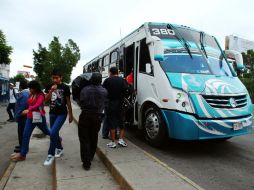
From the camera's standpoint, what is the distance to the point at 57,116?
18.8 feet

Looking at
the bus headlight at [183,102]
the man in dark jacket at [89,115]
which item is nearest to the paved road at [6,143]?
the man in dark jacket at [89,115]

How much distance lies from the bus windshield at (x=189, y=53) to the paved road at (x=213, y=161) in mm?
1638

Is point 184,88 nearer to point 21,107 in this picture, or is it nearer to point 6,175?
point 21,107

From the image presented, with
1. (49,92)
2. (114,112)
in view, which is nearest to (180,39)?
(114,112)

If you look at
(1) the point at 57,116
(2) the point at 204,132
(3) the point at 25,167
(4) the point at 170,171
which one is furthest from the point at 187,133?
(3) the point at 25,167

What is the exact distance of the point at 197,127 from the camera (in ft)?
18.5

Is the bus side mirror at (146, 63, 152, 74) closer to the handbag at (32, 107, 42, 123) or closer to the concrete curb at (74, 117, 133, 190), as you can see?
the concrete curb at (74, 117, 133, 190)

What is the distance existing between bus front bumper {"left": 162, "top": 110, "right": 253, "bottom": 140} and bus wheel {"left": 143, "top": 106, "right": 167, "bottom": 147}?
0.27 meters

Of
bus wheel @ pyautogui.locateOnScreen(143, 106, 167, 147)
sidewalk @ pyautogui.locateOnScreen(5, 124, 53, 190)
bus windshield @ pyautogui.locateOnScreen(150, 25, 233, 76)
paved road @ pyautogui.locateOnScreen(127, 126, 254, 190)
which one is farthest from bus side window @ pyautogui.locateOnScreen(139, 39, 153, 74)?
sidewalk @ pyautogui.locateOnScreen(5, 124, 53, 190)

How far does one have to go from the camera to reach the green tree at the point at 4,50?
30.8 m

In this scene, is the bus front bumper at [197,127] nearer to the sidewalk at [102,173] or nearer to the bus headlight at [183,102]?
the bus headlight at [183,102]

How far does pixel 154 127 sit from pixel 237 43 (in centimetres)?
5427

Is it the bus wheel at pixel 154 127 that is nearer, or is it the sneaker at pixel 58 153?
the sneaker at pixel 58 153

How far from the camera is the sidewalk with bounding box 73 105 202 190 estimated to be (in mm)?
3980
